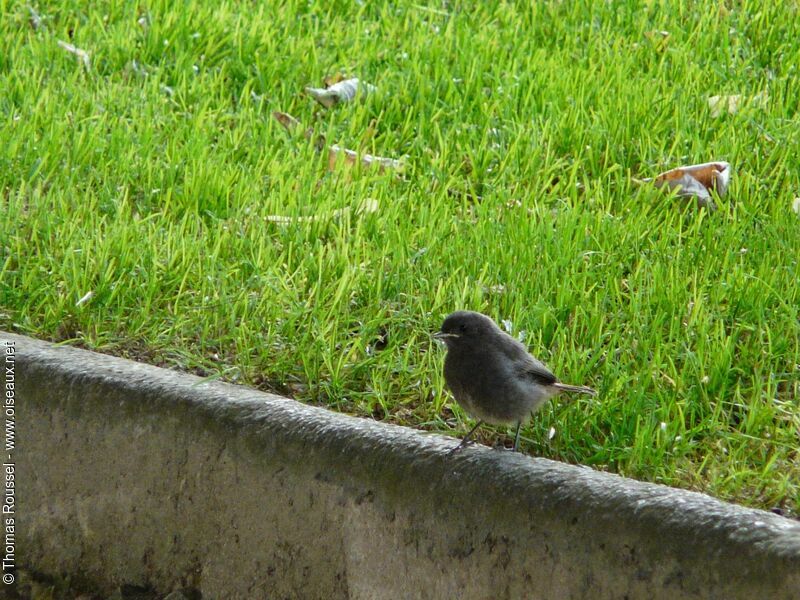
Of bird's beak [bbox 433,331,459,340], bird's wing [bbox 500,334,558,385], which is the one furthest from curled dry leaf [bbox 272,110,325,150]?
bird's wing [bbox 500,334,558,385]

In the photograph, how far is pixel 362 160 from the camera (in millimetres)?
4117

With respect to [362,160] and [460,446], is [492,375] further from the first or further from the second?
[362,160]

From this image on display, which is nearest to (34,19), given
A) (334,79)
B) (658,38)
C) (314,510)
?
(334,79)

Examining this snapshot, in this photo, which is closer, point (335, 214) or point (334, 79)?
point (335, 214)

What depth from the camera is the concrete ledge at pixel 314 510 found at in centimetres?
214

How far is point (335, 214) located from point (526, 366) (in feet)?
4.13

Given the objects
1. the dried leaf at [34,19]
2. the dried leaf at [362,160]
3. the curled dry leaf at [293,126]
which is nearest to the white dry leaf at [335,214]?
the dried leaf at [362,160]

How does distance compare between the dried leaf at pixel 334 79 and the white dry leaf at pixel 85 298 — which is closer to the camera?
the white dry leaf at pixel 85 298

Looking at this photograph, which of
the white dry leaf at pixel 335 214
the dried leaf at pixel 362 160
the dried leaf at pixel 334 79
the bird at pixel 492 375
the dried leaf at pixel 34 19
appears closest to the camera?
the bird at pixel 492 375

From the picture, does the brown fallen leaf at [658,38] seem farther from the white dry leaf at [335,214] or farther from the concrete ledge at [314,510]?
the concrete ledge at [314,510]

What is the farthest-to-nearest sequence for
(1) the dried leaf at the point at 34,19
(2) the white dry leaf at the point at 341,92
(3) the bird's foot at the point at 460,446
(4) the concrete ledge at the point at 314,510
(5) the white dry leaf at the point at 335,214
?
1. (1) the dried leaf at the point at 34,19
2. (2) the white dry leaf at the point at 341,92
3. (5) the white dry leaf at the point at 335,214
4. (3) the bird's foot at the point at 460,446
5. (4) the concrete ledge at the point at 314,510

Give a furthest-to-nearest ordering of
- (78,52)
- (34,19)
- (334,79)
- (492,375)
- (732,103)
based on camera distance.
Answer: (34,19), (78,52), (334,79), (732,103), (492,375)

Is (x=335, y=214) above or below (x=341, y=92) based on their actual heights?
below

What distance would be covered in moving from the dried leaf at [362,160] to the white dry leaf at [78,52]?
1278 millimetres
